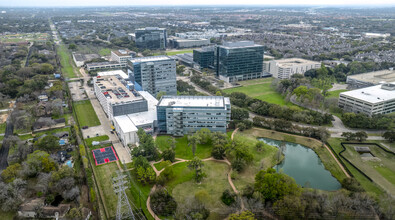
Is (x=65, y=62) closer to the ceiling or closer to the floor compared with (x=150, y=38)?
closer to the floor

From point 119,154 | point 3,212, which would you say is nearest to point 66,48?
point 119,154

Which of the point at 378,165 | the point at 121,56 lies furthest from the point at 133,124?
the point at 121,56

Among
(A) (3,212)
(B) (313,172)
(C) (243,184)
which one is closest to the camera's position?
(A) (3,212)

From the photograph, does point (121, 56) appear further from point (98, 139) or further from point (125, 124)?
point (125, 124)

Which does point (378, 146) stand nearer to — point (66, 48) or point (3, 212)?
point (3, 212)

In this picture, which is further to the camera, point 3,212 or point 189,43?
point 189,43

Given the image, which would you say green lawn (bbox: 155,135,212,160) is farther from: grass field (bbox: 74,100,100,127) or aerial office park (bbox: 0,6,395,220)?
grass field (bbox: 74,100,100,127)

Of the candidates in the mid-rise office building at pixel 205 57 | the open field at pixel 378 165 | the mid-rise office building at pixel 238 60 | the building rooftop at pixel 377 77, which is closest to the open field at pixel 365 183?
the open field at pixel 378 165
